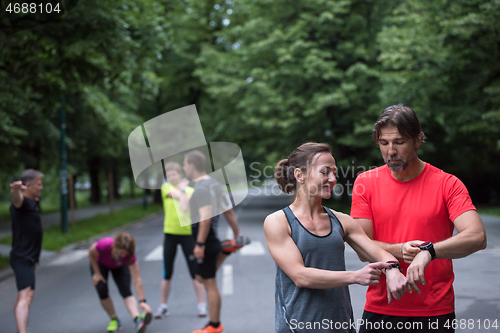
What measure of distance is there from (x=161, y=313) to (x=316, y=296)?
4.28 meters

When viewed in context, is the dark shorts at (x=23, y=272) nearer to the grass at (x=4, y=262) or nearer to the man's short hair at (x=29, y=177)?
the man's short hair at (x=29, y=177)

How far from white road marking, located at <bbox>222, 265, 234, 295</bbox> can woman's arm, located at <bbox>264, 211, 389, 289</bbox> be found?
5247 mm

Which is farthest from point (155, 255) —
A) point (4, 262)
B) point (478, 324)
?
point (478, 324)

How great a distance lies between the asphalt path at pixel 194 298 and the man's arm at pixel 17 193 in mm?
1522

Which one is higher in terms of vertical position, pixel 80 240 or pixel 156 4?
pixel 156 4

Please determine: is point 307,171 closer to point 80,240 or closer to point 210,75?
point 80,240

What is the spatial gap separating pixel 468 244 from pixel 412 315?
49 cm

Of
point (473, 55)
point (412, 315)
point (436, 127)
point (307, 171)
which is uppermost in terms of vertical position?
point (473, 55)

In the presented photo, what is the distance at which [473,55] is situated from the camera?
12750 millimetres

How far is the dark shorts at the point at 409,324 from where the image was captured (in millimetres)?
2545

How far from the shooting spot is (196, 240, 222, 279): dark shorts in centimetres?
537

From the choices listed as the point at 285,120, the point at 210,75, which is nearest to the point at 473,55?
the point at 285,120

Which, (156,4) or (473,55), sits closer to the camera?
(156,4)
